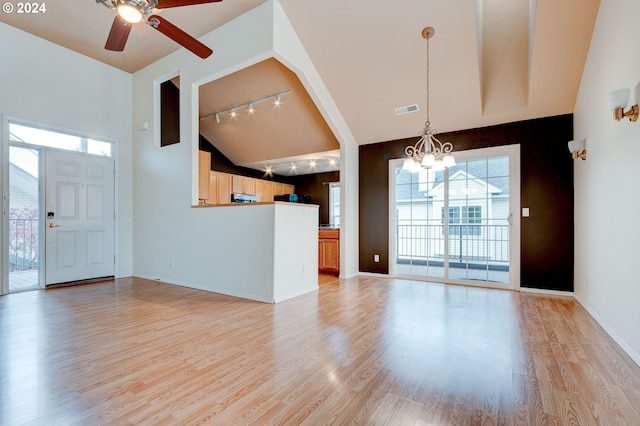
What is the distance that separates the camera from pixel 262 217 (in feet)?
13.0

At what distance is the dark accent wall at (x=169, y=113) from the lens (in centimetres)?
568

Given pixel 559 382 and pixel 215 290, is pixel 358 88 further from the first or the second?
pixel 559 382

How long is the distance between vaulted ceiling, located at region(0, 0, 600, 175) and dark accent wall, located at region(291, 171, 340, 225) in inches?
102

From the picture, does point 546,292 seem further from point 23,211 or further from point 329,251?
point 23,211

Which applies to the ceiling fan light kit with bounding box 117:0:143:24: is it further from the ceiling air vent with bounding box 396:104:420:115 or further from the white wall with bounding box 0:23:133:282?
the ceiling air vent with bounding box 396:104:420:115

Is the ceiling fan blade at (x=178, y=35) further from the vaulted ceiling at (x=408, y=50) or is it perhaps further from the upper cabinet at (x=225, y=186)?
the upper cabinet at (x=225, y=186)

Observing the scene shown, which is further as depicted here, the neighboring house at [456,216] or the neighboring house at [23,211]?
the neighboring house at [456,216]

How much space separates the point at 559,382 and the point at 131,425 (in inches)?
101

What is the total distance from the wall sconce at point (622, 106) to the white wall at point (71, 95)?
6.77 metres

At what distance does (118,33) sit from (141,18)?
19.2 inches

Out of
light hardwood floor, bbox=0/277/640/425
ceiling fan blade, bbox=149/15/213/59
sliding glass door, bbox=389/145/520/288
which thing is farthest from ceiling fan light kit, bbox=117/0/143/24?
sliding glass door, bbox=389/145/520/288

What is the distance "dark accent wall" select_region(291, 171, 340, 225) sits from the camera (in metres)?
7.94

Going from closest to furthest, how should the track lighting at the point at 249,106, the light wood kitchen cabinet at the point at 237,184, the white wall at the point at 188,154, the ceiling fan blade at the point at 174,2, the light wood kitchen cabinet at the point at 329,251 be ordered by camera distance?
the ceiling fan blade at the point at 174,2 → the white wall at the point at 188,154 → the track lighting at the point at 249,106 → the light wood kitchen cabinet at the point at 329,251 → the light wood kitchen cabinet at the point at 237,184

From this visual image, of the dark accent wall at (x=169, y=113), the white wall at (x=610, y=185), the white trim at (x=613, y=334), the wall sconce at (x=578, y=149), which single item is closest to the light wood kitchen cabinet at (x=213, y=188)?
the dark accent wall at (x=169, y=113)
